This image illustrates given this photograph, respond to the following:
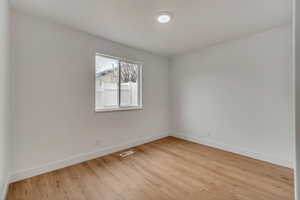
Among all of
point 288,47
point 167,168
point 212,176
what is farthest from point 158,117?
→ point 288,47

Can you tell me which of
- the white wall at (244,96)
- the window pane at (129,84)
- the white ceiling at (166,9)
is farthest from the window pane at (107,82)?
the white wall at (244,96)

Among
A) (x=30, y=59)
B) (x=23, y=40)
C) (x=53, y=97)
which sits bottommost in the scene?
(x=53, y=97)

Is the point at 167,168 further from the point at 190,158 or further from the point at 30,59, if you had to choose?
the point at 30,59

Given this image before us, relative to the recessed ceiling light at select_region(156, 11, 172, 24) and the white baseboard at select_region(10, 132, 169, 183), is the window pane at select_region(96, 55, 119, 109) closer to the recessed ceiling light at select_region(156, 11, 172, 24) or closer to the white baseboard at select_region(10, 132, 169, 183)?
the white baseboard at select_region(10, 132, 169, 183)

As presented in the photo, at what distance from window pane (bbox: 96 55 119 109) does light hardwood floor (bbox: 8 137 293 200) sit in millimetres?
1161

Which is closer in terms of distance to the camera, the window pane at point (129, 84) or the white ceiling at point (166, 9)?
the white ceiling at point (166, 9)

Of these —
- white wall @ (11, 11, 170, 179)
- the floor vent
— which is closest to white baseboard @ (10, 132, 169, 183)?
white wall @ (11, 11, 170, 179)

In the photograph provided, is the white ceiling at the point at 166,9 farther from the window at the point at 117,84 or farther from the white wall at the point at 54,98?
the window at the point at 117,84

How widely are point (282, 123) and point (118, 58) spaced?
11.4 ft

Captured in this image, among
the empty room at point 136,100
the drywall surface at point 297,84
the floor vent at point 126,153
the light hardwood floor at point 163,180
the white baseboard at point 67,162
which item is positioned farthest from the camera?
the floor vent at point 126,153

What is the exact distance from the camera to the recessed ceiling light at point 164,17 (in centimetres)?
201

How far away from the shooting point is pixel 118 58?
3088 millimetres

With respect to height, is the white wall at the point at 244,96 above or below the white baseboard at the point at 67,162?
above

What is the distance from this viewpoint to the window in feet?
9.39
